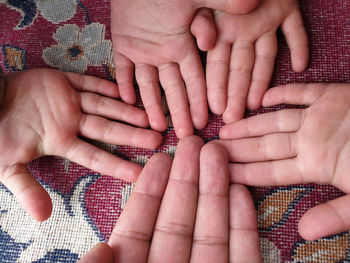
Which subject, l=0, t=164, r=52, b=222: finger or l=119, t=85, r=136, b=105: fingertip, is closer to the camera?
l=0, t=164, r=52, b=222: finger

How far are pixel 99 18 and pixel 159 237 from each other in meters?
0.57

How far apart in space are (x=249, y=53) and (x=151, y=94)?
24 cm

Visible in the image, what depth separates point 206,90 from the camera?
68 cm

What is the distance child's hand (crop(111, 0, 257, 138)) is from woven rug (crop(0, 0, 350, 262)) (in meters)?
0.04

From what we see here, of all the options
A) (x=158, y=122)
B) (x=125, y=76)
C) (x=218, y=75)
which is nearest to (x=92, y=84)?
(x=125, y=76)

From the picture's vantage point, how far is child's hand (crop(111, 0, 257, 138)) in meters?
0.66

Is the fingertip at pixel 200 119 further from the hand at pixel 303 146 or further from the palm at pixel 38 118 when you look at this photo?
the palm at pixel 38 118

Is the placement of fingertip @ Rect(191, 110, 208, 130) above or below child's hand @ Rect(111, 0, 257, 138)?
below

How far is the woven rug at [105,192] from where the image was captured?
60cm

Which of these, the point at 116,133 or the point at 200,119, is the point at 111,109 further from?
the point at 200,119

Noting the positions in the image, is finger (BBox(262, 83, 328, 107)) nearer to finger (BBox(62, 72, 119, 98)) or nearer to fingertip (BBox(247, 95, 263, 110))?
fingertip (BBox(247, 95, 263, 110))

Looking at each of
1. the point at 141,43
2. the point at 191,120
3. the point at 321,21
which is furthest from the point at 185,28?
the point at 321,21

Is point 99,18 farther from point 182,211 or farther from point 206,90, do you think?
point 182,211

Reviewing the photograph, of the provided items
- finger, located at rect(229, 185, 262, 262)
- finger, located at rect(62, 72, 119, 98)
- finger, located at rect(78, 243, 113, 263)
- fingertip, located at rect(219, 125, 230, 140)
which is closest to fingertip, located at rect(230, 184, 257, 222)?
finger, located at rect(229, 185, 262, 262)
